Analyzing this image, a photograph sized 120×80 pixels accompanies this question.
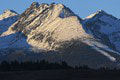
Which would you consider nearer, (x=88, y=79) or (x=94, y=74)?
(x=88, y=79)

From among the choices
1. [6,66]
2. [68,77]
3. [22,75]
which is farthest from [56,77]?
[6,66]

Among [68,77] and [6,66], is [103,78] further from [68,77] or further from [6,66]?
[6,66]

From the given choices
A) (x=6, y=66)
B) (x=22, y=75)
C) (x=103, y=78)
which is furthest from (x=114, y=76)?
(x=6, y=66)

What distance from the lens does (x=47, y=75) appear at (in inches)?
2970

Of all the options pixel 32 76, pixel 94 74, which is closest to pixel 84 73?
pixel 94 74

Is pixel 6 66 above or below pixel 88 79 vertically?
above

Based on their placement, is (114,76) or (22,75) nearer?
(114,76)

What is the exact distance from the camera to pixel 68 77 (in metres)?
72.1

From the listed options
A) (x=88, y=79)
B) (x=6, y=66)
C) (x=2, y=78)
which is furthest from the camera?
(x=6, y=66)

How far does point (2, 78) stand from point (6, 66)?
4528 centimetres

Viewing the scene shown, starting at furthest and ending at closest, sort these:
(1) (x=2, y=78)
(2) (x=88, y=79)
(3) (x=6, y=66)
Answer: (3) (x=6, y=66) → (1) (x=2, y=78) → (2) (x=88, y=79)

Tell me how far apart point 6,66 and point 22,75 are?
143 feet

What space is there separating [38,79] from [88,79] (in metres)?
6.46

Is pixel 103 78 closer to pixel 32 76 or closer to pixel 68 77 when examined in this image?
pixel 68 77
